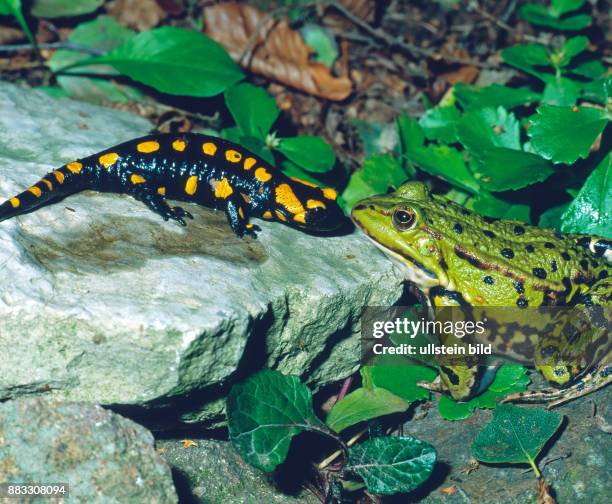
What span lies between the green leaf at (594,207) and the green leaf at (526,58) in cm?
155

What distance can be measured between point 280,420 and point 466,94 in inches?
154

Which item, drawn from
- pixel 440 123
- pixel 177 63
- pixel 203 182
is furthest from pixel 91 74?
pixel 440 123

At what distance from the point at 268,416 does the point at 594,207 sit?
3.20 m

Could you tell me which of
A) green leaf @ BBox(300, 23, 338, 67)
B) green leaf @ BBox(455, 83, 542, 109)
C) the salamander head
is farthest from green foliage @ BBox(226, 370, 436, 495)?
green leaf @ BBox(300, 23, 338, 67)

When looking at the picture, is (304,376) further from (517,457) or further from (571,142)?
(571,142)

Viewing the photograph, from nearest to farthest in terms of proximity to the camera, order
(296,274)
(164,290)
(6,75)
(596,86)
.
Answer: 1. (164,290)
2. (296,274)
3. (596,86)
4. (6,75)

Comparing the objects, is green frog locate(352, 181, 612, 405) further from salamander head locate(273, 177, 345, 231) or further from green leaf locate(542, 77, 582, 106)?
green leaf locate(542, 77, 582, 106)

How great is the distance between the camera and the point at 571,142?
16.5 feet

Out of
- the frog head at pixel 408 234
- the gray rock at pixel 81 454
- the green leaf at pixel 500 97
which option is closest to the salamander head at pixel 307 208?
the frog head at pixel 408 234

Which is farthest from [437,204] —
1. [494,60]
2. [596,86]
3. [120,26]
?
[120,26]

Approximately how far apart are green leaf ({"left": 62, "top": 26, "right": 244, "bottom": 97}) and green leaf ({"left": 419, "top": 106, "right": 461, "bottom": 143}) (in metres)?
1.90

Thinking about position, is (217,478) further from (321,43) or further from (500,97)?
(321,43)

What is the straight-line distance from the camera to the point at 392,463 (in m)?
3.98

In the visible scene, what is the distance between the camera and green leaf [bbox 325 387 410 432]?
4.32 m
